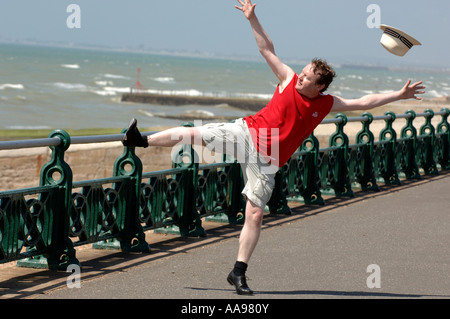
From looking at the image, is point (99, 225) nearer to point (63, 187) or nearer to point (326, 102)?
point (63, 187)

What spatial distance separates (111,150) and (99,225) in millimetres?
15557

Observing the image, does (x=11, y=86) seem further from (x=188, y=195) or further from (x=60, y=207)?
(x=60, y=207)

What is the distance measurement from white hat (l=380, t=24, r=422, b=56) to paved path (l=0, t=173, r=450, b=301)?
1.78 metres

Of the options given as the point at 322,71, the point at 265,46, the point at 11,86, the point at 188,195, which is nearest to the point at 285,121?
the point at 322,71

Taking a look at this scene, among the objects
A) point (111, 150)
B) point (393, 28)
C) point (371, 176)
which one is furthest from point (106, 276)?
Answer: point (111, 150)

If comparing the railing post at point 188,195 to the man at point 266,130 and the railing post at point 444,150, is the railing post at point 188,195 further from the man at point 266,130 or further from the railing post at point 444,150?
the railing post at point 444,150

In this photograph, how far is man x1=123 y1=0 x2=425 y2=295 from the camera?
632cm

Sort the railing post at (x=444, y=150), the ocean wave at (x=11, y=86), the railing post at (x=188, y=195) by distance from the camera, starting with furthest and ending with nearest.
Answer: the ocean wave at (x=11, y=86)
the railing post at (x=444, y=150)
the railing post at (x=188, y=195)

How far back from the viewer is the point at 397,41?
6.67m

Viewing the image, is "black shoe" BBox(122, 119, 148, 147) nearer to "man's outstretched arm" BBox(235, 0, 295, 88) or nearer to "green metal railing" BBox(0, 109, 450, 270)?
"green metal railing" BBox(0, 109, 450, 270)

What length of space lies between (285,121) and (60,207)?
203cm

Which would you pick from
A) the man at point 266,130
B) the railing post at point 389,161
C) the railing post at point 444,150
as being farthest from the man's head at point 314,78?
the railing post at point 444,150

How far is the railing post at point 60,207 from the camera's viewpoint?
23.6ft
